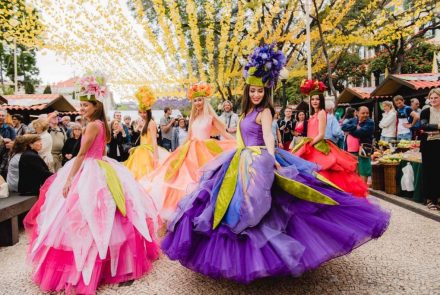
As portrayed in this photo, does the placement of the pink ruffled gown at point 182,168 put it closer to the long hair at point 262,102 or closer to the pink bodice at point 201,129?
the pink bodice at point 201,129

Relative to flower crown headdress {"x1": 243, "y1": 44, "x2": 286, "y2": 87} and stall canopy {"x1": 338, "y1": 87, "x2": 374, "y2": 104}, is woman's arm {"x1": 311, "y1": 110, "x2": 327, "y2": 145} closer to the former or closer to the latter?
flower crown headdress {"x1": 243, "y1": 44, "x2": 286, "y2": 87}

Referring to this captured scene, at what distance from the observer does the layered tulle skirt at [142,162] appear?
6805mm

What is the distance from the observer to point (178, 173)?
18.6 feet

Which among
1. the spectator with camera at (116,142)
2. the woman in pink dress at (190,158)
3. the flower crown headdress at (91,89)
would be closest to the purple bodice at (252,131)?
Result: the woman in pink dress at (190,158)

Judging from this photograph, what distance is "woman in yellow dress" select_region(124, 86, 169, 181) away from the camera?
6.86 metres

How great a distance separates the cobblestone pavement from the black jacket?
1.62 metres

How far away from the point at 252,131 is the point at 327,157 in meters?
2.37

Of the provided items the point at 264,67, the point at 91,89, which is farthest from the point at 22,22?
the point at 264,67

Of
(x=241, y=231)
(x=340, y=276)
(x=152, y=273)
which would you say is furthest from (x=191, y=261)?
(x=340, y=276)

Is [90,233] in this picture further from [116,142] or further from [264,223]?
[116,142]

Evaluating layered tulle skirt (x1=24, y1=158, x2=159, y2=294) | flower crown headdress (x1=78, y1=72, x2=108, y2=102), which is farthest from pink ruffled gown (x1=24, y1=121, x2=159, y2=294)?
flower crown headdress (x1=78, y1=72, x2=108, y2=102)

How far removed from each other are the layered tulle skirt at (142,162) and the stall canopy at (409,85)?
350 inches

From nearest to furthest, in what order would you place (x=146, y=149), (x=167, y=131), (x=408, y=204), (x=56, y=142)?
(x=408, y=204) → (x=146, y=149) → (x=56, y=142) → (x=167, y=131)

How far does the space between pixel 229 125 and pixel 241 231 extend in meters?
7.86
